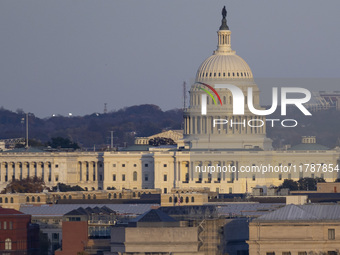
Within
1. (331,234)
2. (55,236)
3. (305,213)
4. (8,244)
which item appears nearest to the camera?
(331,234)

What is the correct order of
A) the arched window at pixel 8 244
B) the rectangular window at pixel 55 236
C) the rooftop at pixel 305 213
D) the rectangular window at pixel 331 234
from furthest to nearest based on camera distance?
1. the rectangular window at pixel 55 236
2. the arched window at pixel 8 244
3. the rooftop at pixel 305 213
4. the rectangular window at pixel 331 234

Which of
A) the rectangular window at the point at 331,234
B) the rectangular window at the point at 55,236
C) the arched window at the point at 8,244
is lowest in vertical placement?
the arched window at the point at 8,244

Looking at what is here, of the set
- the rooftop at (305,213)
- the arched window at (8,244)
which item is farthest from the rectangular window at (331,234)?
the arched window at (8,244)

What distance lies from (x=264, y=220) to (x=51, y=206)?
4638 centimetres

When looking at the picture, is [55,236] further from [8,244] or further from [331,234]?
[331,234]

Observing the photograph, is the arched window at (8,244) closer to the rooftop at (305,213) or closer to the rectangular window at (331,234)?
the rooftop at (305,213)

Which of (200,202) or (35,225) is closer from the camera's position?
(35,225)

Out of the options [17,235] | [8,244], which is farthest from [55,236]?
[8,244]

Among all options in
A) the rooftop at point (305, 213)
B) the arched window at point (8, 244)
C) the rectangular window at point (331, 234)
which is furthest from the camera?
the arched window at point (8, 244)

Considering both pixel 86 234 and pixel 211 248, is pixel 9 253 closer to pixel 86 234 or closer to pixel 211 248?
pixel 86 234

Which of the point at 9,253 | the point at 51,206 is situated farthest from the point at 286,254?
the point at 51,206

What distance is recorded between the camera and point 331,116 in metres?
188

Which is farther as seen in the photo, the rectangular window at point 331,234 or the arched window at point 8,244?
the arched window at point 8,244

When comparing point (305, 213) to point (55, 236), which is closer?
point (305, 213)
